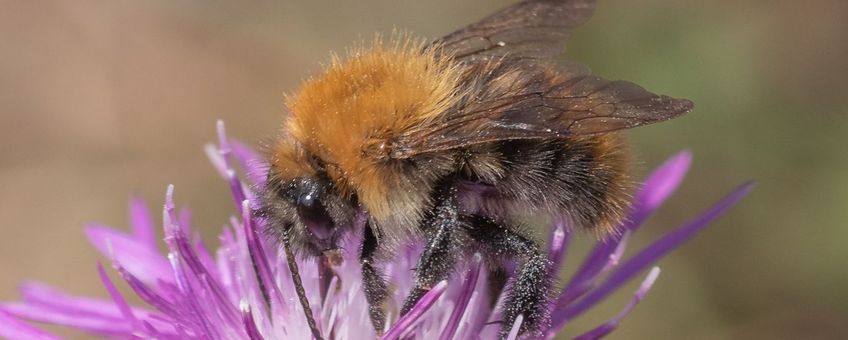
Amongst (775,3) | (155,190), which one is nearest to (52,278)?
(155,190)

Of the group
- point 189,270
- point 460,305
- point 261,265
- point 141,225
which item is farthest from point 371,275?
point 141,225

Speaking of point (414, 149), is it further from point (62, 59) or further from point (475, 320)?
point (62, 59)

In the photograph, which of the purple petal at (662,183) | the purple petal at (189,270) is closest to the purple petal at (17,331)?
the purple petal at (189,270)

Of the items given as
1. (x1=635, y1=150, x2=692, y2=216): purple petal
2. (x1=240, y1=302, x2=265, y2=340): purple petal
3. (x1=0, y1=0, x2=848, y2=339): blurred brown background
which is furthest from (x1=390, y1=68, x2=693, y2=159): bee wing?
(x1=0, y1=0, x2=848, y2=339): blurred brown background

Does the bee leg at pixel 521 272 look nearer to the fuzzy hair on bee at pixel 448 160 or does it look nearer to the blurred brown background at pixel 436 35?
the fuzzy hair on bee at pixel 448 160

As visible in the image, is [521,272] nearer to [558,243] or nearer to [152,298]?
[558,243]
